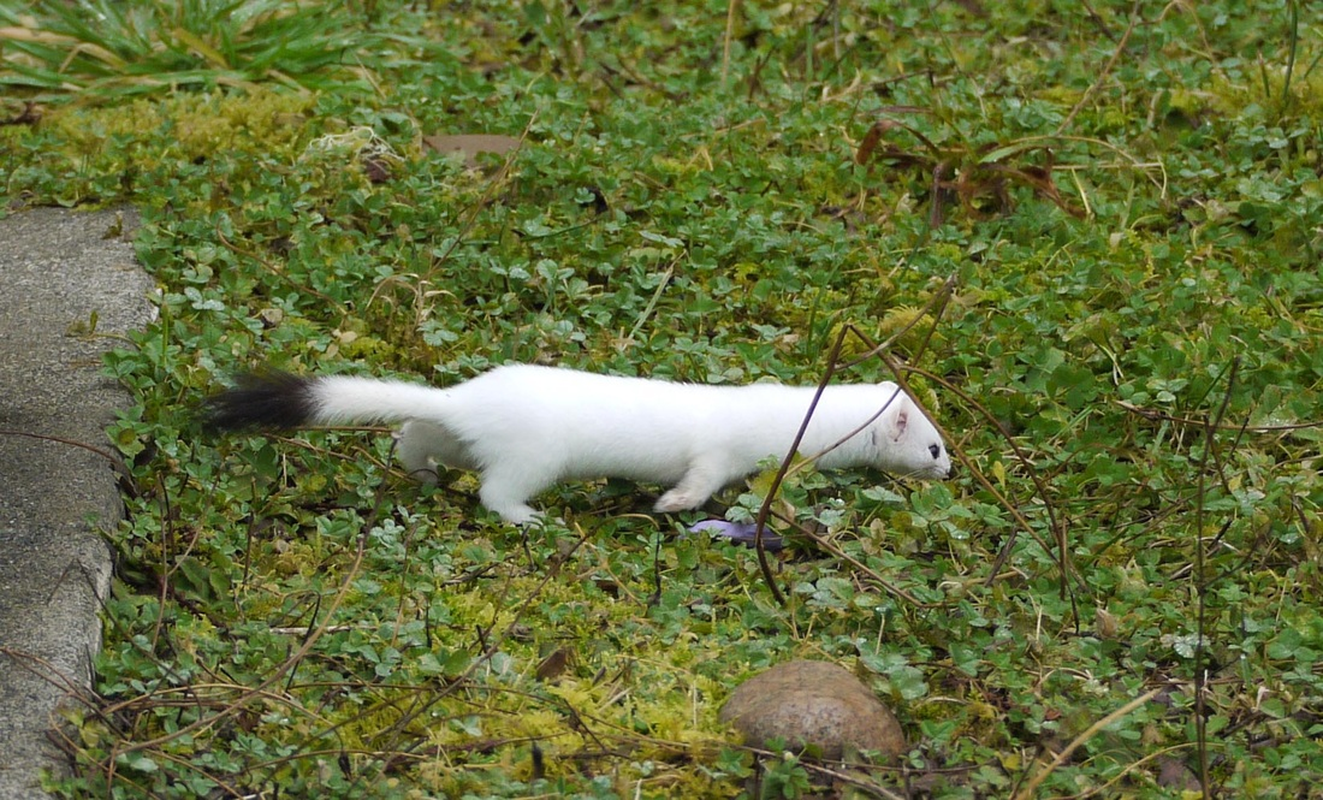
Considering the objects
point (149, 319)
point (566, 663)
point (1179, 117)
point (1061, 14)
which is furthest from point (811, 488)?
point (1061, 14)

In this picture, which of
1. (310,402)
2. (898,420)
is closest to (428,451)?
(310,402)

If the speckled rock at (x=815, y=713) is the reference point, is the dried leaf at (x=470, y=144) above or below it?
below

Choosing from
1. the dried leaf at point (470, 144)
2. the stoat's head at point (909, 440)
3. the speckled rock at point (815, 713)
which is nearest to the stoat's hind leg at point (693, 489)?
the stoat's head at point (909, 440)

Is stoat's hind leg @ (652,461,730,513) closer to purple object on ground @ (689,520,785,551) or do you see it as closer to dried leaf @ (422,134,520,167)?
purple object on ground @ (689,520,785,551)

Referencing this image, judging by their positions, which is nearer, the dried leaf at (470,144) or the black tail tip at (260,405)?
the black tail tip at (260,405)

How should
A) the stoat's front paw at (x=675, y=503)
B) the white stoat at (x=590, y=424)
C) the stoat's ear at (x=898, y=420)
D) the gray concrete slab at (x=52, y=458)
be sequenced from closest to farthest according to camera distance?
the gray concrete slab at (x=52, y=458), the white stoat at (x=590, y=424), the stoat's front paw at (x=675, y=503), the stoat's ear at (x=898, y=420)

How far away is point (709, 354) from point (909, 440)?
71 centimetres

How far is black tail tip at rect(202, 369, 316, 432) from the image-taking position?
3.53m

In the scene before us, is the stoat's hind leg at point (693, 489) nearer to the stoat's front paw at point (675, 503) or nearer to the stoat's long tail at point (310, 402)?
the stoat's front paw at point (675, 503)

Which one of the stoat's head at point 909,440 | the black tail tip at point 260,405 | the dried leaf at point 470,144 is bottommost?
the dried leaf at point 470,144

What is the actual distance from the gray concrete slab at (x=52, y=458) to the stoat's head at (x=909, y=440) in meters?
1.78

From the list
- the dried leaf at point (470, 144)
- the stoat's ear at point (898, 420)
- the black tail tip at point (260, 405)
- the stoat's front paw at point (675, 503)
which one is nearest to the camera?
the black tail tip at point (260, 405)

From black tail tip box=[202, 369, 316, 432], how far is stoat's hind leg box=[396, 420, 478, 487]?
318mm

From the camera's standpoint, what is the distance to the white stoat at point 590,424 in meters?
3.64
